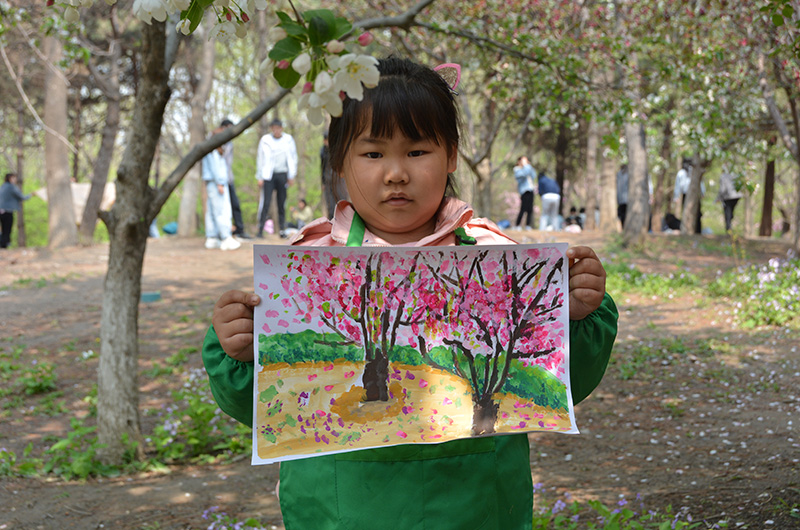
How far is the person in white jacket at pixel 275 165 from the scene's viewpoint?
12.0m

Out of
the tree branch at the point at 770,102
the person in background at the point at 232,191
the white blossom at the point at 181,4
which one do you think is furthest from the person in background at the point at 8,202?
the white blossom at the point at 181,4

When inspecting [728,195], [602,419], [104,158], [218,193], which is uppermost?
[104,158]

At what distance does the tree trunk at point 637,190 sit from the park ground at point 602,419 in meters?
1.68

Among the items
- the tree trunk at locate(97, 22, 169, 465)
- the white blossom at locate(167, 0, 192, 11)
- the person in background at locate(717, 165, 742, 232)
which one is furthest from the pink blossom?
the person in background at locate(717, 165, 742, 232)

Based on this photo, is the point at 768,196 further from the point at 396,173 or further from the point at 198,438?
the point at 396,173

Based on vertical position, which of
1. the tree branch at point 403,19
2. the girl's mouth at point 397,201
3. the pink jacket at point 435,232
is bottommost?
A: the pink jacket at point 435,232

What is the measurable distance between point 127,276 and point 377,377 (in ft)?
9.91

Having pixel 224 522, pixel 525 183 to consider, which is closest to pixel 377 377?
pixel 224 522

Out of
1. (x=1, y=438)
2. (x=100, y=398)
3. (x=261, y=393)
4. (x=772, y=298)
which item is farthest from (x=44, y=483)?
(x=772, y=298)

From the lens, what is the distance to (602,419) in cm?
496

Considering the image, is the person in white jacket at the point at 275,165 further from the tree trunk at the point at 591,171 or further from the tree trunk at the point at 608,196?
the tree trunk at the point at 591,171

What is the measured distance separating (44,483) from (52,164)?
29.5 feet

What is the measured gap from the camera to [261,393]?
1.50 meters

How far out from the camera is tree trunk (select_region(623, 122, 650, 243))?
1155 cm
